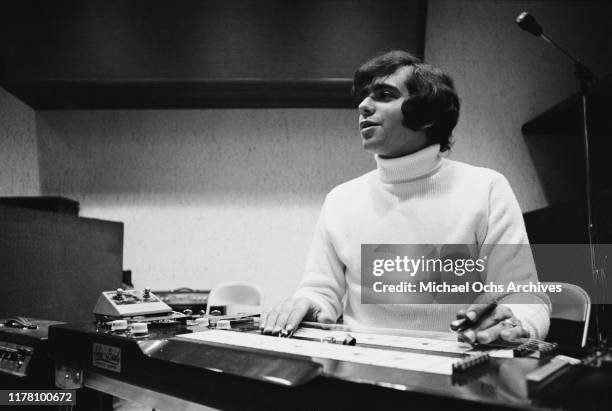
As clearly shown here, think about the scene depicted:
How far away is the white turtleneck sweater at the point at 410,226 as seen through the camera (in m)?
1.10

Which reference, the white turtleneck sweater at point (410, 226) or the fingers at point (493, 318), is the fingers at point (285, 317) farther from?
the fingers at point (493, 318)

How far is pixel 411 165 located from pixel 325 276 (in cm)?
39

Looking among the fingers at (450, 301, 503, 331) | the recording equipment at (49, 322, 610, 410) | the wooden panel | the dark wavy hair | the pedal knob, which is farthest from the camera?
the wooden panel

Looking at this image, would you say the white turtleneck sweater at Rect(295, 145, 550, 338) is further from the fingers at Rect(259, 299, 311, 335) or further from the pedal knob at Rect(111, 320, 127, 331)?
the pedal knob at Rect(111, 320, 127, 331)

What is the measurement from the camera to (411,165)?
1205 millimetres

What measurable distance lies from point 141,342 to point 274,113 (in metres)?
2.46

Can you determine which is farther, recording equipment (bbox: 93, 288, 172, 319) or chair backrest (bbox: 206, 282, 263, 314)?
chair backrest (bbox: 206, 282, 263, 314)

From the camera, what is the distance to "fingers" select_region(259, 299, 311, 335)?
2.78 feet

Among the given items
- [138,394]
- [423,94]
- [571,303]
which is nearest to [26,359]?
[138,394]

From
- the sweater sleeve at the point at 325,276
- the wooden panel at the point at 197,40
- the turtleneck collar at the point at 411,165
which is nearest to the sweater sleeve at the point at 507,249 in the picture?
the turtleneck collar at the point at 411,165

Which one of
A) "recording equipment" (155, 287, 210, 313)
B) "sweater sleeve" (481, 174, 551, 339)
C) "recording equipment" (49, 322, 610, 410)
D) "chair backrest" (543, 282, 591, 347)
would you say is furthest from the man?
"recording equipment" (155, 287, 210, 313)

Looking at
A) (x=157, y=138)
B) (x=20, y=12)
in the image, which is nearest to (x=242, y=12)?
(x=157, y=138)

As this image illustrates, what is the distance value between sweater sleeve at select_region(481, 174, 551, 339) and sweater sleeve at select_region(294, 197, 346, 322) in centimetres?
40

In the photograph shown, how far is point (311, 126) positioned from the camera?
3.03m
